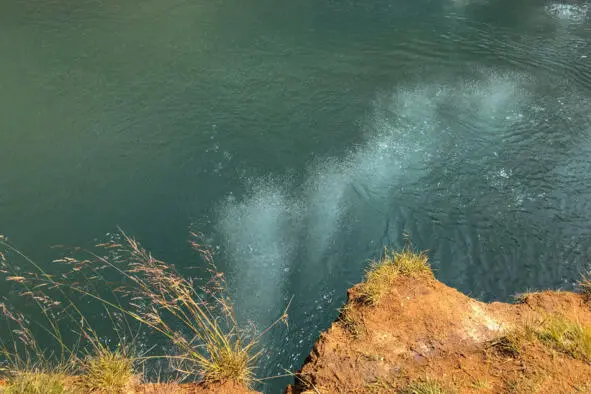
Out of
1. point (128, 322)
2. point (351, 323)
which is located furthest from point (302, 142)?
point (351, 323)

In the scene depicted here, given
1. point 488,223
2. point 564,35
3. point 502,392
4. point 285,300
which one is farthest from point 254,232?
point 564,35

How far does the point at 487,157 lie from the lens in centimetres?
866

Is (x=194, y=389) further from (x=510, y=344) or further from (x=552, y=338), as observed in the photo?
(x=552, y=338)

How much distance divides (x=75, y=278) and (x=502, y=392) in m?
5.43

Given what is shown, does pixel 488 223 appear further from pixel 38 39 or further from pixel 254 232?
pixel 38 39

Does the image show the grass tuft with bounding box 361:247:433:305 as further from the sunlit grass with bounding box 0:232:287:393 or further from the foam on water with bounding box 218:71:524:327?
the foam on water with bounding box 218:71:524:327

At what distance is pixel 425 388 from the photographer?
12.1ft

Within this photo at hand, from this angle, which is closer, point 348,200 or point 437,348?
point 437,348

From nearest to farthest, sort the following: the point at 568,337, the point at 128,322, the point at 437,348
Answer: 1. the point at 568,337
2. the point at 437,348
3. the point at 128,322

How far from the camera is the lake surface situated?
23.2 feet

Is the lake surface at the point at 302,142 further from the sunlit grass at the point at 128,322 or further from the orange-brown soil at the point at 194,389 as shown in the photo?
the orange-brown soil at the point at 194,389

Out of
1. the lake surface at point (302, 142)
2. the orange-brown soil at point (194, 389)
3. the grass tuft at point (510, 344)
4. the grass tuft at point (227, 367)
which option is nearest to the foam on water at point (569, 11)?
the lake surface at point (302, 142)

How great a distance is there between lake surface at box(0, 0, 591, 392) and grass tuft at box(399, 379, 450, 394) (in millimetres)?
2128

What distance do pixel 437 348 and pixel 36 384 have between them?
130 inches
